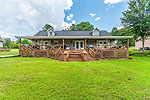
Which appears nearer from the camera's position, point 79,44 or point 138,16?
point 138,16

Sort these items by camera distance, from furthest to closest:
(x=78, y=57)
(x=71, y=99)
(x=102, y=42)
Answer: (x=102, y=42), (x=78, y=57), (x=71, y=99)

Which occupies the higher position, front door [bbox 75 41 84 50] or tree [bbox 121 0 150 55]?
tree [bbox 121 0 150 55]

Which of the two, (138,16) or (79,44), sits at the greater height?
(138,16)

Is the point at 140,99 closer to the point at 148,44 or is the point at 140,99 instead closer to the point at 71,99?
the point at 71,99

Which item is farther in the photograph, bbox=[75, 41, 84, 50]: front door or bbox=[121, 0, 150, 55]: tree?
bbox=[75, 41, 84, 50]: front door

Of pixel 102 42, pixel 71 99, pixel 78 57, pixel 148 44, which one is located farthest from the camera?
pixel 148 44

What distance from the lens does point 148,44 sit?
24219 millimetres

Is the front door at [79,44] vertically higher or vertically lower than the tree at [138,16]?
lower

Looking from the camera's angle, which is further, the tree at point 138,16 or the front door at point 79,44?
the front door at point 79,44

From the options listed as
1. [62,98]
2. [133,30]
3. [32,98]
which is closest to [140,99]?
[62,98]

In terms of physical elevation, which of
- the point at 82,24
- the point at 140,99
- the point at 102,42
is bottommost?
the point at 140,99

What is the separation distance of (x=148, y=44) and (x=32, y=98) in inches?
1337

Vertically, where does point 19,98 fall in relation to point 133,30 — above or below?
below

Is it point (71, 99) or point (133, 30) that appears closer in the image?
point (71, 99)
